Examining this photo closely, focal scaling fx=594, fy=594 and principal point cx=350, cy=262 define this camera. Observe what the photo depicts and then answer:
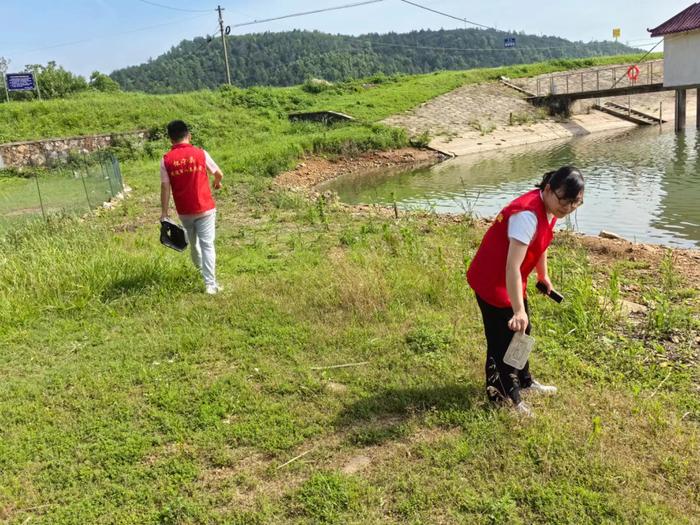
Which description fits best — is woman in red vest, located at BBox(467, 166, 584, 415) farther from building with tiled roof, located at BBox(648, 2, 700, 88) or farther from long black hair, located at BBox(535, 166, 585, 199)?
building with tiled roof, located at BBox(648, 2, 700, 88)

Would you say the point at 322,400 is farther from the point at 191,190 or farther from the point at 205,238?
the point at 191,190

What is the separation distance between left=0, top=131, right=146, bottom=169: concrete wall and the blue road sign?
450 centimetres

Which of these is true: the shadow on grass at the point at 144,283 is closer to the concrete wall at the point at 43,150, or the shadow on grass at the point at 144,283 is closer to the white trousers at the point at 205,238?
the white trousers at the point at 205,238

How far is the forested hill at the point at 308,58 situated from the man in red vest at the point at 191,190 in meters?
71.8

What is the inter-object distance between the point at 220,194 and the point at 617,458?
1289 centimetres

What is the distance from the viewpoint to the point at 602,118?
1377 inches

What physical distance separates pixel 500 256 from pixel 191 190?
381 centimetres

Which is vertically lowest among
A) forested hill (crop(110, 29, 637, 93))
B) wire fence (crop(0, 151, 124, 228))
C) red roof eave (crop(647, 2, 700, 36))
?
wire fence (crop(0, 151, 124, 228))

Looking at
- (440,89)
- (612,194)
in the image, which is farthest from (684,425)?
(440,89)

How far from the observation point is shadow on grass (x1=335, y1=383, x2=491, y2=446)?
379cm

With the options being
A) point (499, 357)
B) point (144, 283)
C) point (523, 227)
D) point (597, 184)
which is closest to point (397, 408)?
point (499, 357)

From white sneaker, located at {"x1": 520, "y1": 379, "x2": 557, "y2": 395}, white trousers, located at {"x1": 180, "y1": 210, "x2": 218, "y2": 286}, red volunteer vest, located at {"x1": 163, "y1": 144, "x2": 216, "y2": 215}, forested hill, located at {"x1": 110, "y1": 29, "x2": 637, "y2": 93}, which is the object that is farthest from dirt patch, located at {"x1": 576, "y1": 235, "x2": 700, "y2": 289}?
forested hill, located at {"x1": 110, "y1": 29, "x2": 637, "y2": 93}

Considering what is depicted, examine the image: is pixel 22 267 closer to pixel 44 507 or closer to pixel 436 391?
pixel 44 507

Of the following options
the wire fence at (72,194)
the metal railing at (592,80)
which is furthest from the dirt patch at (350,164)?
the metal railing at (592,80)
